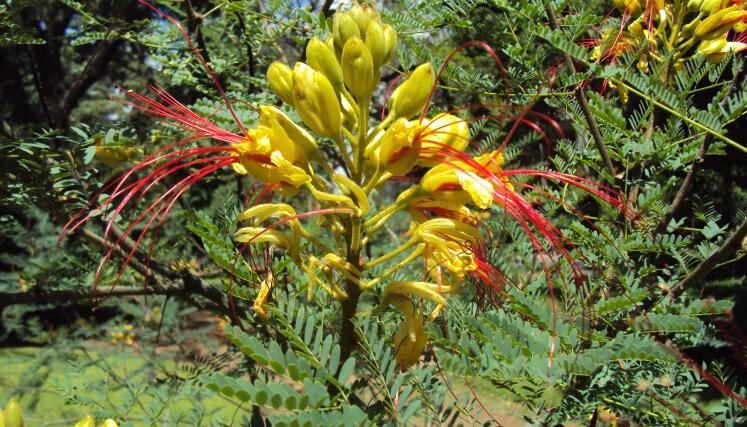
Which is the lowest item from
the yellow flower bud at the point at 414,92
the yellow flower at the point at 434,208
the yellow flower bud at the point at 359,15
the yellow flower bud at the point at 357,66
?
the yellow flower at the point at 434,208

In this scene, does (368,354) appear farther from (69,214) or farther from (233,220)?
(69,214)

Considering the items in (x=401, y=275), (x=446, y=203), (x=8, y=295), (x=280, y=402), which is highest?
(x=446, y=203)

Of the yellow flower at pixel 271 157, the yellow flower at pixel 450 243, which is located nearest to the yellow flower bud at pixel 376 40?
the yellow flower at pixel 271 157

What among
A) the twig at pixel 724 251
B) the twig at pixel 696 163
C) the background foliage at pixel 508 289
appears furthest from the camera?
the twig at pixel 696 163

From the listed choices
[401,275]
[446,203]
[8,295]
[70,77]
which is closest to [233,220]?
[401,275]

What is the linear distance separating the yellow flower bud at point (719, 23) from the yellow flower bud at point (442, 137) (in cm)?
98

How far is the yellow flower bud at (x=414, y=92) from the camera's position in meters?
1.10

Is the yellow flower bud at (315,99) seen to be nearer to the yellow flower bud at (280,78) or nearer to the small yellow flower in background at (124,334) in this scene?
the yellow flower bud at (280,78)

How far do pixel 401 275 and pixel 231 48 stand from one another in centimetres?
166

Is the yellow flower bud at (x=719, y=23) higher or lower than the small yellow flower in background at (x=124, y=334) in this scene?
higher

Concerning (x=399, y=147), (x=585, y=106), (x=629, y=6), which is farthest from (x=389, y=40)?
(x=629, y=6)

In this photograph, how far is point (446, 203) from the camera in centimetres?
115

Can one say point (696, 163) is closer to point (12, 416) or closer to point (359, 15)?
point (359, 15)

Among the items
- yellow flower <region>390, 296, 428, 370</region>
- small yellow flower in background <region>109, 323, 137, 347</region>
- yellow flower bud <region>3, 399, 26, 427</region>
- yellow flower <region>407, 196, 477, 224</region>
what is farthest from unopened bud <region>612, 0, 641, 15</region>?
small yellow flower in background <region>109, 323, 137, 347</region>
